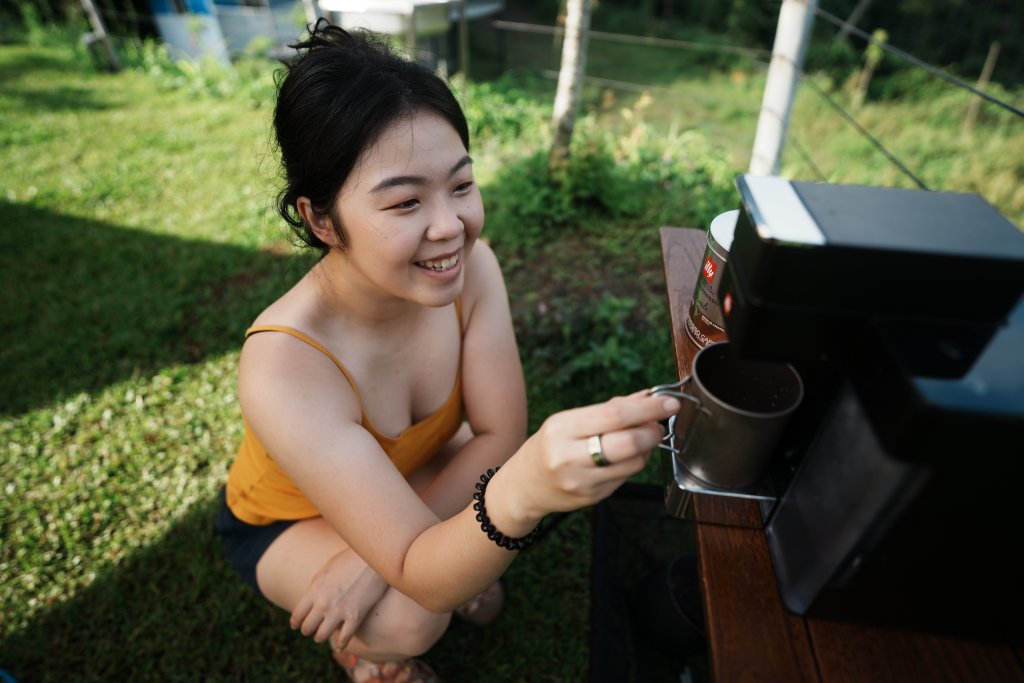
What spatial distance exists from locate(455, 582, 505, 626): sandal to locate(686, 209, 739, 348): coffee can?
111 centimetres

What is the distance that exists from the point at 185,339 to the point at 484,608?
229 centimetres

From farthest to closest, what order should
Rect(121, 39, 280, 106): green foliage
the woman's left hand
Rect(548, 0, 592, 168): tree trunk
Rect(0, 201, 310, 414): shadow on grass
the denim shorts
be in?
Rect(121, 39, 280, 106): green foliage < Rect(548, 0, 592, 168): tree trunk < Rect(0, 201, 310, 414): shadow on grass < the denim shorts < the woman's left hand

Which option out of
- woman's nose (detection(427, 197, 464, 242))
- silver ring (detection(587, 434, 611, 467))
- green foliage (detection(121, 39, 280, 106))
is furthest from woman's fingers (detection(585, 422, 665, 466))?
green foliage (detection(121, 39, 280, 106))

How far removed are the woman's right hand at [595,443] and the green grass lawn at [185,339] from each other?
1314 millimetres

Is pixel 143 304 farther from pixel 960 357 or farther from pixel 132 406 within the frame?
pixel 960 357

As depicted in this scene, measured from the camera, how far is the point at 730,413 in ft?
2.43

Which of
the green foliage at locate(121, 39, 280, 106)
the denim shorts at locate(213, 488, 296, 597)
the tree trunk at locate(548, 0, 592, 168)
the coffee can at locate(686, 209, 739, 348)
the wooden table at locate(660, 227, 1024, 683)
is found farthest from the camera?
the green foliage at locate(121, 39, 280, 106)

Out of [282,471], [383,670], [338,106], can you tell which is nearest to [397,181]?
[338,106]

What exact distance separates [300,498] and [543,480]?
926mm

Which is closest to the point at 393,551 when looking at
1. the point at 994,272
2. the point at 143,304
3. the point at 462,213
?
the point at 462,213

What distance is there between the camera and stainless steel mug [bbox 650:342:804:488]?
2.48ft

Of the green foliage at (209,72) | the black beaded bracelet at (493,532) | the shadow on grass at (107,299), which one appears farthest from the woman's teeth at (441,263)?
the green foliage at (209,72)

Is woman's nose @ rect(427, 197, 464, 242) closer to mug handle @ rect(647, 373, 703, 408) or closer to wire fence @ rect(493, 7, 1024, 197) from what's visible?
A: mug handle @ rect(647, 373, 703, 408)

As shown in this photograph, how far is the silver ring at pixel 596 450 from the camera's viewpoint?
76 cm
